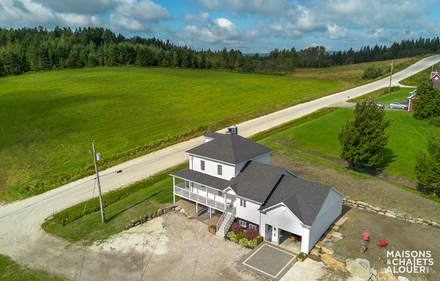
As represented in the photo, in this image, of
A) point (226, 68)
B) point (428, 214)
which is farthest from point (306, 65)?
point (428, 214)

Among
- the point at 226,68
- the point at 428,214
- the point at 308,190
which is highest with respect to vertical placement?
the point at 226,68

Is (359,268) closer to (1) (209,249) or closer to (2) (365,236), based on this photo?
(2) (365,236)

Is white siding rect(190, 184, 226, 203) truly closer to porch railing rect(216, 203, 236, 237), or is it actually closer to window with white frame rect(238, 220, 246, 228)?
porch railing rect(216, 203, 236, 237)

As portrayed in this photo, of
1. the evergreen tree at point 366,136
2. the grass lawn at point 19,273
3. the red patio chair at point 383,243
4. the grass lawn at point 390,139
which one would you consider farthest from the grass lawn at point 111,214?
the evergreen tree at point 366,136

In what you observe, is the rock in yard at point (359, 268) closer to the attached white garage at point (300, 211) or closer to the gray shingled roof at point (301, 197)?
the attached white garage at point (300, 211)

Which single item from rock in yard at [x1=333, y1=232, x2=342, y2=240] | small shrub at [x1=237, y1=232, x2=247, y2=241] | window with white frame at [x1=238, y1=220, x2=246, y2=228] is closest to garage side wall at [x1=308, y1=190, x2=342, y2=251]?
rock in yard at [x1=333, y1=232, x2=342, y2=240]

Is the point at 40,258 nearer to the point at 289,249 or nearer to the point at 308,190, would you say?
the point at 289,249
